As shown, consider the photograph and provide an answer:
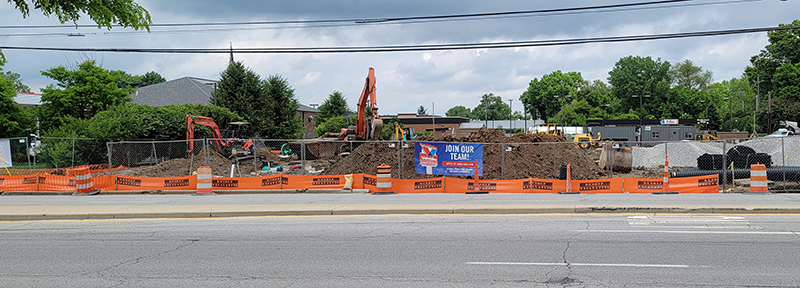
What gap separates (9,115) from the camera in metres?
→ 38.2

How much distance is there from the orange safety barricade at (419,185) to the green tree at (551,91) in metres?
111

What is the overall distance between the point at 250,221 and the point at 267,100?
38.8m

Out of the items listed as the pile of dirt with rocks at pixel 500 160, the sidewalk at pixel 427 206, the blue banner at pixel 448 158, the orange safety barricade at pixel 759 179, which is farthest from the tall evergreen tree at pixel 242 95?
the orange safety barricade at pixel 759 179

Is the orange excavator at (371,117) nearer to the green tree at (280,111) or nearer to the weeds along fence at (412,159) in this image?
the weeds along fence at (412,159)

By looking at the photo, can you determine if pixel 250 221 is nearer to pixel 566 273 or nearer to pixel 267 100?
pixel 566 273

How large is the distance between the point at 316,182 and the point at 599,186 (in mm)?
9613

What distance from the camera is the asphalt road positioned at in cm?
703

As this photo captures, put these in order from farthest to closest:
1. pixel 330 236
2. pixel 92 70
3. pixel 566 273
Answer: pixel 92 70, pixel 330 236, pixel 566 273

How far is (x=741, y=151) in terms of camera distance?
77.8ft

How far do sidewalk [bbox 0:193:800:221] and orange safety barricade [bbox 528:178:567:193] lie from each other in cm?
113

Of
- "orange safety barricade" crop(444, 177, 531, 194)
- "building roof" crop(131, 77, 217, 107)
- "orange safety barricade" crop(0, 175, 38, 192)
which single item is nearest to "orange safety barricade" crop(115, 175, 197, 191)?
"orange safety barricade" crop(0, 175, 38, 192)

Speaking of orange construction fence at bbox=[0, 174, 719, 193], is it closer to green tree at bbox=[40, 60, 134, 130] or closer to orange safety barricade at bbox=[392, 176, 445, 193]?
orange safety barricade at bbox=[392, 176, 445, 193]

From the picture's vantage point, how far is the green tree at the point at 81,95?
4053 cm

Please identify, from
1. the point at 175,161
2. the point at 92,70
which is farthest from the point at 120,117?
the point at 92,70
